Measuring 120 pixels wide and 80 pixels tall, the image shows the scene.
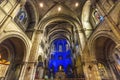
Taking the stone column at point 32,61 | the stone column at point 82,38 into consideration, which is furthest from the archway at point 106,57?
the stone column at point 32,61

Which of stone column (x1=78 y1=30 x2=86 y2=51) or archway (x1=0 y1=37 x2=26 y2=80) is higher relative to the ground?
stone column (x1=78 y1=30 x2=86 y2=51)

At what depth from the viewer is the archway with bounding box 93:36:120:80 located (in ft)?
34.3

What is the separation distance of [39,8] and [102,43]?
11078 mm

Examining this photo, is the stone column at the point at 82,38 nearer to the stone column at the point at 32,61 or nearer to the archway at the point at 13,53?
the stone column at the point at 32,61

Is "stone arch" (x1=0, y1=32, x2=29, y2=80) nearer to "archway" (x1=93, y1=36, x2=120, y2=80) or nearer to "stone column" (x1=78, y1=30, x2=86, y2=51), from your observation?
"stone column" (x1=78, y1=30, x2=86, y2=51)

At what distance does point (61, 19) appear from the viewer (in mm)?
16531

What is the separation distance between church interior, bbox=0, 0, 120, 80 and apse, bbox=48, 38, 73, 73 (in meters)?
10.7

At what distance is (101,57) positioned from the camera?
11.9 metres

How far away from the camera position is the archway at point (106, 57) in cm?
1045

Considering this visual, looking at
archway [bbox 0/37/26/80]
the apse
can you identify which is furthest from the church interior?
the apse

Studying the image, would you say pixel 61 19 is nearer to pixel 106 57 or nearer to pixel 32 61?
pixel 32 61

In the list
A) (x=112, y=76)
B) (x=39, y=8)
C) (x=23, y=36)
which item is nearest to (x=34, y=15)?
(x=39, y=8)

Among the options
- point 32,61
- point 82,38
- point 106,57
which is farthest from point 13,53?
point 106,57

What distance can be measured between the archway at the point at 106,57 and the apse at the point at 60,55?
46.5 ft
